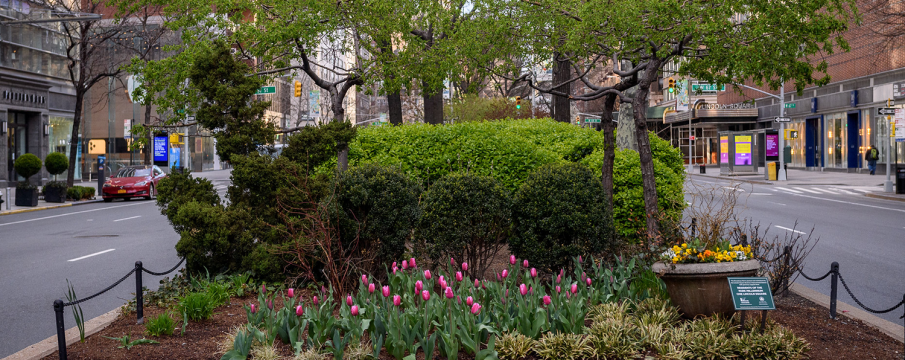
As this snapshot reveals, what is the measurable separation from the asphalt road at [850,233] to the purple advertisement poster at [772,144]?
13894 mm

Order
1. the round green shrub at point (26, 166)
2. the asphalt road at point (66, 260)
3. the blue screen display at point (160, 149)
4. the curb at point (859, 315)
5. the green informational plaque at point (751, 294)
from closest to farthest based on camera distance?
the green informational plaque at point (751, 294) < the curb at point (859, 315) < the asphalt road at point (66, 260) < the round green shrub at point (26, 166) < the blue screen display at point (160, 149)

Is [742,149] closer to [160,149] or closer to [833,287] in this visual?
[160,149]

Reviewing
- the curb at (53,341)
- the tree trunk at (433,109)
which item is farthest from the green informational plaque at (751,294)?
the tree trunk at (433,109)

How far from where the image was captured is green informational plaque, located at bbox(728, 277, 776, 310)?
5.56 m

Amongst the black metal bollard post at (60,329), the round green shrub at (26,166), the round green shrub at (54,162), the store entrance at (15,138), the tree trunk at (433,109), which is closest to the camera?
the black metal bollard post at (60,329)

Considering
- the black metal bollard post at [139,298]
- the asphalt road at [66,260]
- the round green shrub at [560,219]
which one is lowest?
the asphalt road at [66,260]

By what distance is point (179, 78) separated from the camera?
1564 centimetres

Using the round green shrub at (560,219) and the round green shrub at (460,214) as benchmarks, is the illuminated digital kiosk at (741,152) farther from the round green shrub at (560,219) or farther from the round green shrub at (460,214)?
the round green shrub at (460,214)

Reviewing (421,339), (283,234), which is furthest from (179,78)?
(421,339)

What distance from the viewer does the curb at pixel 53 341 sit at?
5841 mm

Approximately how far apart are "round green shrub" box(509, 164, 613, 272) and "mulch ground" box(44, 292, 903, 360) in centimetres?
199

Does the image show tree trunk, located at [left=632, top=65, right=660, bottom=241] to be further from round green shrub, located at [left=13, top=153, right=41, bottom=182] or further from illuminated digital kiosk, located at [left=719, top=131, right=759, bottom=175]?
illuminated digital kiosk, located at [left=719, top=131, right=759, bottom=175]

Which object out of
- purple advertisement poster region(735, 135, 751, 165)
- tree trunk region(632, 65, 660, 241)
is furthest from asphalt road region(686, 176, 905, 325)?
purple advertisement poster region(735, 135, 751, 165)

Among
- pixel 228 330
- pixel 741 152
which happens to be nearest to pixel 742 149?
pixel 741 152
